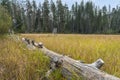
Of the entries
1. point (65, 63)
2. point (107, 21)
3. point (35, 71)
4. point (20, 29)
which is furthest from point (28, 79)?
point (107, 21)

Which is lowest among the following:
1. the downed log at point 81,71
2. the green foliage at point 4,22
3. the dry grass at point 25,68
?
the dry grass at point 25,68

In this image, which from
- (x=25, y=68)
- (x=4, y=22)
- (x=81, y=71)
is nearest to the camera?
(x=81, y=71)

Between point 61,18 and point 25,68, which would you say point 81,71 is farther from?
point 61,18

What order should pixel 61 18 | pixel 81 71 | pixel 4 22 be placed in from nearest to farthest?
pixel 81 71 < pixel 4 22 < pixel 61 18

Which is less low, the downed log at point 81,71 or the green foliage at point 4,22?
the green foliage at point 4,22

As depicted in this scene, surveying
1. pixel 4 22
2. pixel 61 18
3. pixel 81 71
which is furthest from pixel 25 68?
pixel 61 18

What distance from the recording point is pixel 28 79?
13.8 feet

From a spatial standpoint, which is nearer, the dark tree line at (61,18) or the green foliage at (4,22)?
the green foliage at (4,22)

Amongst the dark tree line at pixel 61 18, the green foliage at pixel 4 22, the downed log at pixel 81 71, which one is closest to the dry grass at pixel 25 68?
the downed log at pixel 81 71

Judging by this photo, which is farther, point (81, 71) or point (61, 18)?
point (61, 18)

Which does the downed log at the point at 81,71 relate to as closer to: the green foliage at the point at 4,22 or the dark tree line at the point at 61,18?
the green foliage at the point at 4,22

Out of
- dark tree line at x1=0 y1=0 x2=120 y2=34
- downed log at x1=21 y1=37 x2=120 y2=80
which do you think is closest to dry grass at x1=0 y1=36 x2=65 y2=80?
downed log at x1=21 y1=37 x2=120 y2=80

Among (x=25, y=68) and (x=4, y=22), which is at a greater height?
(x=4, y=22)

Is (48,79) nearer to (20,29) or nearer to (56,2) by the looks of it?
(20,29)
